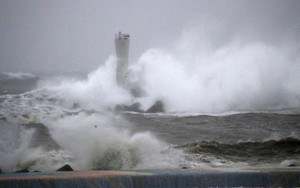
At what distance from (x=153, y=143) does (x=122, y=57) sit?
45.0 ft

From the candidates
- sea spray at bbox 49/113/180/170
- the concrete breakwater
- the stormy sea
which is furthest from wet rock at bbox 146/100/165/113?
the concrete breakwater

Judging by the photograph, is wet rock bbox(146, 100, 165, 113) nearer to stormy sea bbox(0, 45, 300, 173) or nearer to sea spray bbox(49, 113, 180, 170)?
stormy sea bbox(0, 45, 300, 173)

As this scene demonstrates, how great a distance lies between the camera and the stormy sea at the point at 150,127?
807cm

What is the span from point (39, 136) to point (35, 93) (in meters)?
14.2

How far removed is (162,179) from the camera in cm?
425

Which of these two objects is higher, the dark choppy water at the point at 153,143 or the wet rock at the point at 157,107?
the wet rock at the point at 157,107

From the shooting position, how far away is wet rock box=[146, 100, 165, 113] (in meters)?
19.4

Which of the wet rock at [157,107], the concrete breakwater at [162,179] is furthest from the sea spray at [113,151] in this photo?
the wet rock at [157,107]

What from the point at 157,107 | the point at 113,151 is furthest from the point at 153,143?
the point at 157,107

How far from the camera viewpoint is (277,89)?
76.7 feet

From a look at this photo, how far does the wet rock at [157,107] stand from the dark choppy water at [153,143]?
3.42m

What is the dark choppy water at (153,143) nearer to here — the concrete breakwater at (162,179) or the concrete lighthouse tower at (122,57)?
the concrete breakwater at (162,179)

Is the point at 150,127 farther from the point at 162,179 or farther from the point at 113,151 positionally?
the point at 162,179

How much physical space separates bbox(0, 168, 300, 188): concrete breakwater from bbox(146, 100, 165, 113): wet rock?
14829 millimetres
